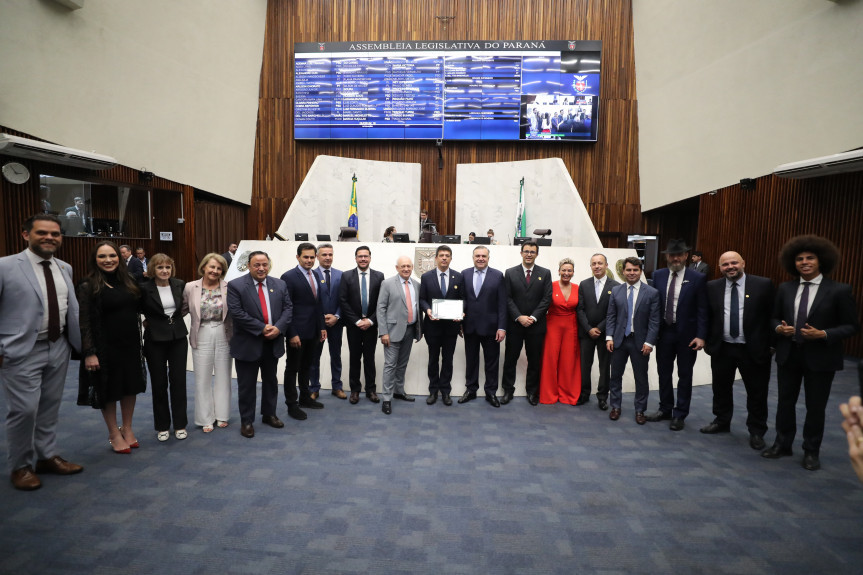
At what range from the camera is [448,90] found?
12.4 m

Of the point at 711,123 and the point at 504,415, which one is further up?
the point at 711,123

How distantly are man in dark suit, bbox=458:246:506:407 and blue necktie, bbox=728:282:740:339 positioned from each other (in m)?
1.98

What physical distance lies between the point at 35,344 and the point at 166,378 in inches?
38.1

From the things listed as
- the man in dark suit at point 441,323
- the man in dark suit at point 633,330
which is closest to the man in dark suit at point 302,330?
the man in dark suit at point 441,323

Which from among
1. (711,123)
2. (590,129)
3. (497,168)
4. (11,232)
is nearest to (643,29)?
(590,129)

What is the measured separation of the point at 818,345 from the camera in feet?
10.7

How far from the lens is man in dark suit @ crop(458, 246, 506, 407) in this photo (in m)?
4.70

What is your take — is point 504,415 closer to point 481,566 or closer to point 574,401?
point 574,401

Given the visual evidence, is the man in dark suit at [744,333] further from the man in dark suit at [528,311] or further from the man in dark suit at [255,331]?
the man in dark suit at [255,331]

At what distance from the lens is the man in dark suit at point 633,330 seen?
417cm

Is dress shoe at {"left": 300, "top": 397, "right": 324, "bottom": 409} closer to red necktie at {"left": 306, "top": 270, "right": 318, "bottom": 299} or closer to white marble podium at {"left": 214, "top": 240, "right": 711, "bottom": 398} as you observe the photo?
white marble podium at {"left": 214, "top": 240, "right": 711, "bottom": 398}

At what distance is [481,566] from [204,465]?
83.8 inches

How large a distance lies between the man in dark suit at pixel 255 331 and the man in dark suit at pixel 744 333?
371 cm

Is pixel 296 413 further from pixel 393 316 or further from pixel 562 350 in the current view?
pixel 562 350
